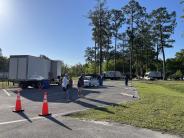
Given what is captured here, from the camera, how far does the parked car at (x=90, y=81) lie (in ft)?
134

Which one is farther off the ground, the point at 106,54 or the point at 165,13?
the point at 165,13

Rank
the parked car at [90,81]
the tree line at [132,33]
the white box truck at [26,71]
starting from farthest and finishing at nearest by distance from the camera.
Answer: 1. the tree line at [132,33]
2. the parked car at [90,81]
3. the white box truck at [26,71]

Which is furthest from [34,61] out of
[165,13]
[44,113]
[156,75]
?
[156,75]

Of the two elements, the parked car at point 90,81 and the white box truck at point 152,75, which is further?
the white box truck at point 152,75

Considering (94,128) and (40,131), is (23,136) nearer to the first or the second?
(40,131)

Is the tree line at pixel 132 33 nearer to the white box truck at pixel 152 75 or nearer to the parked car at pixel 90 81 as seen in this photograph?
the white box truck at pixel 152 75

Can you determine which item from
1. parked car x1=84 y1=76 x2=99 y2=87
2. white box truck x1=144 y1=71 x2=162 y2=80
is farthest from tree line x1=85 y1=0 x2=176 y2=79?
parked car x1=84 y1=76 x2=99 y2=87

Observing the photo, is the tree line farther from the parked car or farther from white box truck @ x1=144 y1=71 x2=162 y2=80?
the parked car

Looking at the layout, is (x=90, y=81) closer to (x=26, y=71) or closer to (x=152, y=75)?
(x=26, y=71)

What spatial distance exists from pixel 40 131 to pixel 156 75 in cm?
8226

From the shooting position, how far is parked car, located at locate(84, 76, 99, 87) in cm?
4089

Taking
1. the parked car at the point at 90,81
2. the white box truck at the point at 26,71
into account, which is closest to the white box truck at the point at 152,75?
the parked car at the point at 90,81

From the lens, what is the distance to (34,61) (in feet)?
120

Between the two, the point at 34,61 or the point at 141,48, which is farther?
the point at 141,48
